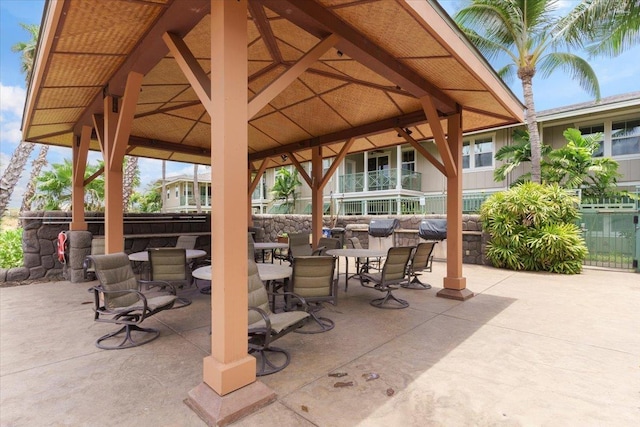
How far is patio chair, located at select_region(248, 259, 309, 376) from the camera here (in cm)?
281

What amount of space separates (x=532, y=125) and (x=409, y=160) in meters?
7.02

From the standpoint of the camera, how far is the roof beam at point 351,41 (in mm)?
2828

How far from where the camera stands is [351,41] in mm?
3270

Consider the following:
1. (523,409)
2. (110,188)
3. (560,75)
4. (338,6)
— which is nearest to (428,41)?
(338,6)

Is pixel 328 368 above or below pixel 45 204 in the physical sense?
below

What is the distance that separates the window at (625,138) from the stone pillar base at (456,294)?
37.0 feet

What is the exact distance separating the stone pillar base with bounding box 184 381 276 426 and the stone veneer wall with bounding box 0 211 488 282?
19.5 ft

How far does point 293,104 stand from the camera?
5930 millimetres

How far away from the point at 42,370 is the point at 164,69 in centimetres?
378

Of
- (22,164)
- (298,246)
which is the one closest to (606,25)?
(298,246)

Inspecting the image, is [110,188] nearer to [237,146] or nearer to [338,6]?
[237,146]

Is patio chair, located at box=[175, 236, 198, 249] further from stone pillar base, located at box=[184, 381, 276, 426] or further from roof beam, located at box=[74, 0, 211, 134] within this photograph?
stone pillar base, located at box=[184, 381, 276, 426]

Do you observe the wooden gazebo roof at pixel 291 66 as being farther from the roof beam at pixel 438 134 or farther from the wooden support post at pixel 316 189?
the wooden support post at pixel 316 189

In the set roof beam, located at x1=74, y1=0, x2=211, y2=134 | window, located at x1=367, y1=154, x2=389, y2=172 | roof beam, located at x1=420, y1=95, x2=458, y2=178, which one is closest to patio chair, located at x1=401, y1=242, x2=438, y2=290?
roof beam, located at x1=420, y1=95, x2=458, y2=178
